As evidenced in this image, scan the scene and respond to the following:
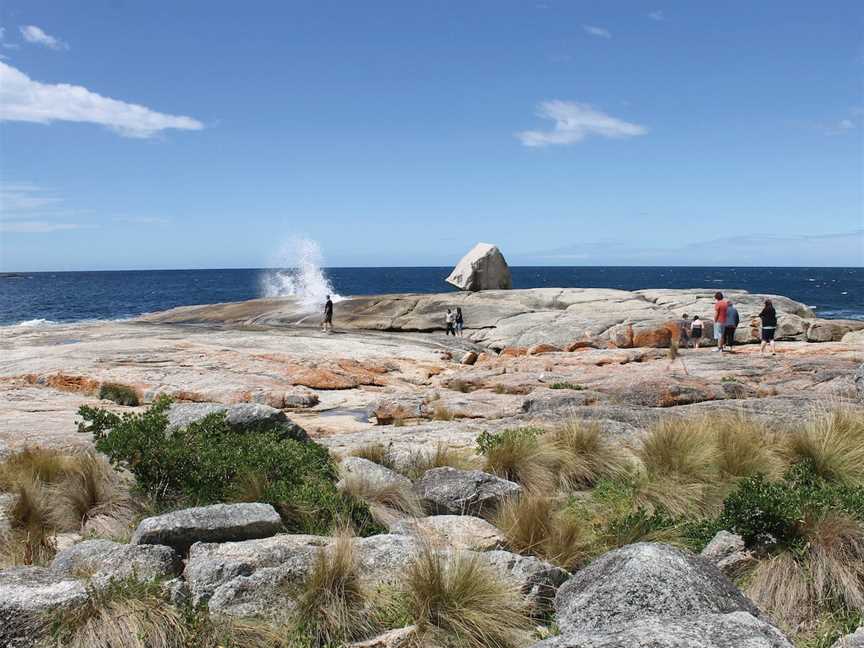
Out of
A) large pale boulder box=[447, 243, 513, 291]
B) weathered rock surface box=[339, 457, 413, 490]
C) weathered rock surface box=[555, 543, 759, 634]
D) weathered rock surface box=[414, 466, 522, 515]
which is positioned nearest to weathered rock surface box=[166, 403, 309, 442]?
weathered rock surface box=[339, 457, 413, 490]

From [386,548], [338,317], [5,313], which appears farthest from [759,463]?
[5,313]

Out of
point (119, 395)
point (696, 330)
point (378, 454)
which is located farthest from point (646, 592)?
point (696, 330)

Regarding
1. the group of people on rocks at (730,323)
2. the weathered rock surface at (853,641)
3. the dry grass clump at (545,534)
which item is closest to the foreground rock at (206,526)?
the dry grass clump at (545,534)

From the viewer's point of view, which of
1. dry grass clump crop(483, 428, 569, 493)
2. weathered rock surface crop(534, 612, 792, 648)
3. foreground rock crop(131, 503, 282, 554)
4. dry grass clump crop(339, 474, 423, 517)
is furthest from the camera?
dry grass clump crop(483, 428, 569, 493)

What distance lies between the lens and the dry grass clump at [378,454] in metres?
10.6

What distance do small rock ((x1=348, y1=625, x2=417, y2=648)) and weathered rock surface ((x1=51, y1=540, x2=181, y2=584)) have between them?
193cm

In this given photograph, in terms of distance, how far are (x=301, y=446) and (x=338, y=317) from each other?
37.0 metres

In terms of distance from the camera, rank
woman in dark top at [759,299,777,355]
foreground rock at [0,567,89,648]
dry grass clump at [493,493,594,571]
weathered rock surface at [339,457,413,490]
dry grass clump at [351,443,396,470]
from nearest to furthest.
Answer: foreground rock at [0,567,89,648]
dry grass clump at [493,493,594,571]
weathered rock surface at [339,457,413,490]
dry grass clump at [351,443,396,470]
woman in dark top at [759,299,777,355]

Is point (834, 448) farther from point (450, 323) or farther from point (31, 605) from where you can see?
point (450, 323)

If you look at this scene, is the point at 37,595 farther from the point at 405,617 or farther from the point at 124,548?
the point at 405,617

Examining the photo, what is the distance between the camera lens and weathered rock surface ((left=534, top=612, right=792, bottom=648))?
3.62 metres

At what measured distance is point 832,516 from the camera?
654 cm

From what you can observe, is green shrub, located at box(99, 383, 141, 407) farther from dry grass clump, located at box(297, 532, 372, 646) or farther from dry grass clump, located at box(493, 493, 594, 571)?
dry grass clump, located at box(297, 532, 372, 646)

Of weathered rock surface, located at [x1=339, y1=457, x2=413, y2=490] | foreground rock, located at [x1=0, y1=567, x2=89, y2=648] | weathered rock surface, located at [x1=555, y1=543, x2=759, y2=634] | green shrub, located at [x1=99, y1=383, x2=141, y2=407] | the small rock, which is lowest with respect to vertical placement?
green shrub, located at [x1=99, y1=383, x2=141, y2=407]
